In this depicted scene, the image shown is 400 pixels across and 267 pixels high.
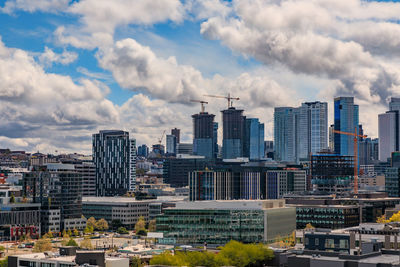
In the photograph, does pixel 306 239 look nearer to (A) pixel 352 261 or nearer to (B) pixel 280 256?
(B) pixel 280 256

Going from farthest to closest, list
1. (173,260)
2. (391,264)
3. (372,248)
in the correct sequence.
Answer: (173,260) → (372,248) → (391,264)

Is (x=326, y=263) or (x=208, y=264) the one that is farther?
(x=208, y=264)

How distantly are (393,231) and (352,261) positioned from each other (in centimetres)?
5594

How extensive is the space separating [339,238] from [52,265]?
60021 millimetres

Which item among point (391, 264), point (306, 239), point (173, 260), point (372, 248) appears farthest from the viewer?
point (306, 239)

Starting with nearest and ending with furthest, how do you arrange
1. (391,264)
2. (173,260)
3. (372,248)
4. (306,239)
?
(391,264) → (372,248) → (173,260) → (306,239)

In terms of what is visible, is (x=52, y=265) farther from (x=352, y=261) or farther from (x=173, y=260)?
(x=352, y=261)

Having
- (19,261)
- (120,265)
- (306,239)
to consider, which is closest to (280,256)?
(306,239)

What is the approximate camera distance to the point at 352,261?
10875 centimetres

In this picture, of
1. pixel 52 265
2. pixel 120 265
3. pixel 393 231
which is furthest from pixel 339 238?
pixel 52 265

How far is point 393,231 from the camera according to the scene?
527 ft

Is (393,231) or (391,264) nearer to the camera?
(391,264)

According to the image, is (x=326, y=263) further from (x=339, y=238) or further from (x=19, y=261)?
(x=19, y=261)

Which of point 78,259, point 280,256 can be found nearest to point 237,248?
point 280,256
